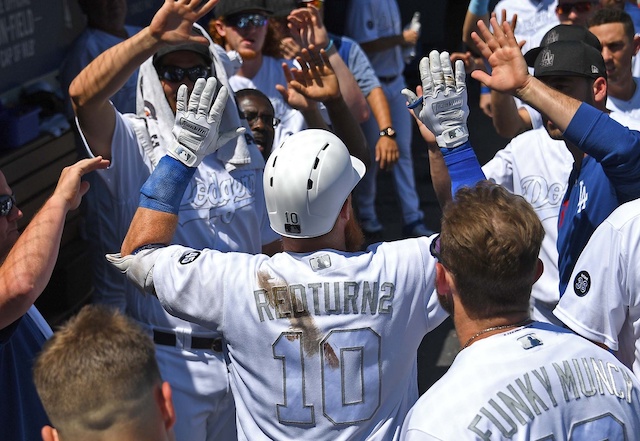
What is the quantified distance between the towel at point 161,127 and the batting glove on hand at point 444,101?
0.94m

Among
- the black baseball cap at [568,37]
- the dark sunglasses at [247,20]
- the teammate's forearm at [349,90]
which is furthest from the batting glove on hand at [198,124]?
the dark sunglasses at [247,20]

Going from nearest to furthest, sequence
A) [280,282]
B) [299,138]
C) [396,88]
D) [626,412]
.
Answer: [626,412], [280,282], [299,138], [396,88]

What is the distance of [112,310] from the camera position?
201 centimetres

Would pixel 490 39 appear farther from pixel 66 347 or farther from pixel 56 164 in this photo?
pixel 56 164

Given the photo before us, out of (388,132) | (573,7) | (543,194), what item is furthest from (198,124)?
(573,7)

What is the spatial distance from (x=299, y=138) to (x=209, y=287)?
0.49 metres

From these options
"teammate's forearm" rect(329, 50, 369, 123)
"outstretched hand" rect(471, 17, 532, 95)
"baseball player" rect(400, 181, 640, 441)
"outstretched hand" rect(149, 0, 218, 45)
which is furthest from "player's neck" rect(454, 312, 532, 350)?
"teammate's forearm" rect(329, 50, 369, 123)

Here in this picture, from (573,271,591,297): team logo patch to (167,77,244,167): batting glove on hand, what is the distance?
3.75 feet

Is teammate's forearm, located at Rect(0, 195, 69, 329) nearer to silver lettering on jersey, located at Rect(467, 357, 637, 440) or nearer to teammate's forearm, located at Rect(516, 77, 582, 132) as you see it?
silver lettering on jersey, located at Rect(467, 357, 637, 440)

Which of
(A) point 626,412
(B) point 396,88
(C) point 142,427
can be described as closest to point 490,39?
(A) point 626,412

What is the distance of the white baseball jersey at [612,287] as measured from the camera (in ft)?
8.39

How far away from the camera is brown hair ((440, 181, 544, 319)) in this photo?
6.70 feet

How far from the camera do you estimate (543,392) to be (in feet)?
6.32

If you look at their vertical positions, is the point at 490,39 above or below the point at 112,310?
above
